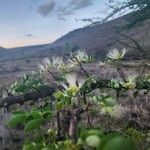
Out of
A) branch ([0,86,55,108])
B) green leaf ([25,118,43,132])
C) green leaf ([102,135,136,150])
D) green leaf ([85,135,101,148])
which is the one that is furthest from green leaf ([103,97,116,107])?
branch ([0,86,55,108])

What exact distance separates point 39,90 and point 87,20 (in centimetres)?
1278

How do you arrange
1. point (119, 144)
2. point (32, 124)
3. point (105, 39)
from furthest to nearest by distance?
point (105, 39) < point (32, 124) < point (119, 144)

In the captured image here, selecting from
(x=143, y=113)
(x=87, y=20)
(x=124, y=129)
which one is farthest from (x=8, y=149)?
(x=87, y=20)

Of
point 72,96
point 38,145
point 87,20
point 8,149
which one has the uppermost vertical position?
point 87,20

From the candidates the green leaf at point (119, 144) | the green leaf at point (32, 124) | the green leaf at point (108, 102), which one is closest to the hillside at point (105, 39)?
the green leaf at point (108, 102)

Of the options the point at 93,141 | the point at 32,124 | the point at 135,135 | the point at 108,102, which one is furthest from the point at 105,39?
the point at 93,141

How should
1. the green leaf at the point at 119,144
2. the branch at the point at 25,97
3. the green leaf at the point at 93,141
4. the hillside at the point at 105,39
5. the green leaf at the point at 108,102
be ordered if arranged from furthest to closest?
the hillside at the point at 105,39
the branch at the point at 25,97
the green leaf at the point at 108,102
the green leaf at the point at 93,141
the green leaf at the point at 119,144

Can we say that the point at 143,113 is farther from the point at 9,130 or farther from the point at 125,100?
the point at 9,130

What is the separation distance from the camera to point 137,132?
7.24 m

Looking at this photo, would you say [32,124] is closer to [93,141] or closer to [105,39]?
[93,141]

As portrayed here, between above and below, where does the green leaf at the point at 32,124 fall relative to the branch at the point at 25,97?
above

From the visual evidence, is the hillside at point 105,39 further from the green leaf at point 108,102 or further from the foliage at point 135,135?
the green leaf at point 108,102

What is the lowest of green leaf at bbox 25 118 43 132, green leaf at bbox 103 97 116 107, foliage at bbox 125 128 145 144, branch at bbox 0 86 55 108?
foliage at bbox 125 128 145 144

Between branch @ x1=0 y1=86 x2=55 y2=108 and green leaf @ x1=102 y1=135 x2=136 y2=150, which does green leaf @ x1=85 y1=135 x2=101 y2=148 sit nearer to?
green leaf @ x1=102 y1=135 x2=136 y2=150
